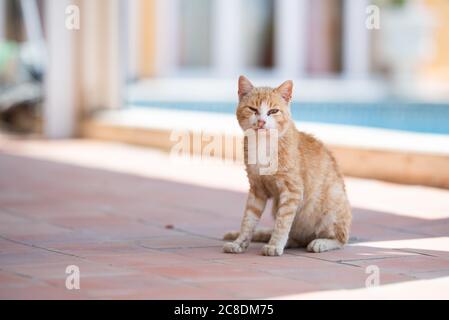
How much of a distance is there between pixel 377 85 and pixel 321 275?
42.7 ft

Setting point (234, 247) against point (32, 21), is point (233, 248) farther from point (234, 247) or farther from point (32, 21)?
point (32, 21)

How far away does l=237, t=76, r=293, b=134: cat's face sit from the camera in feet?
14.9

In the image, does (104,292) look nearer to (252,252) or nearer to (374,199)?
(252,252)

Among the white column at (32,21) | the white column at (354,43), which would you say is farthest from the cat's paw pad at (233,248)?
the white column at (354,43)

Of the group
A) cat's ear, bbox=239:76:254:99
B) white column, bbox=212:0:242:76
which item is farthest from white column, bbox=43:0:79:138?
cat's ear, bbox=239:76:254:99

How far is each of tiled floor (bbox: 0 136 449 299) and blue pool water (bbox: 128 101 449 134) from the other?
5.42 meters

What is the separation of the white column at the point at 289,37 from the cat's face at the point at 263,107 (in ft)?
38.8

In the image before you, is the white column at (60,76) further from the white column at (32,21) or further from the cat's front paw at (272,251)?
the cat's front paw at (272,251)

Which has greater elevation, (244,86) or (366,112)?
(244,86)

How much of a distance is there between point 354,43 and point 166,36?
362cm

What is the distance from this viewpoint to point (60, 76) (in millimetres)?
10891

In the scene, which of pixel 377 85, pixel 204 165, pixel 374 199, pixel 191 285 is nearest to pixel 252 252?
pixel 191 285

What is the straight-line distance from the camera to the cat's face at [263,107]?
4.54 m

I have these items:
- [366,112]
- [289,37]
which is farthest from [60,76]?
[289,37]
